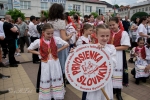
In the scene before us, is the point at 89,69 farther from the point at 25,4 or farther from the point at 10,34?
the point at 25,4

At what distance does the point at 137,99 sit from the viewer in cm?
306

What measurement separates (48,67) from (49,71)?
81 millimetres

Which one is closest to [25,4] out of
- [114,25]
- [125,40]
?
[114,25]

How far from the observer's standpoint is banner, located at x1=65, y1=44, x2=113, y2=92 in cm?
182

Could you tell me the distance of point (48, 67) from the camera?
2572 mm

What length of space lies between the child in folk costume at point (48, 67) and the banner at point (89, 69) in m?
0.84

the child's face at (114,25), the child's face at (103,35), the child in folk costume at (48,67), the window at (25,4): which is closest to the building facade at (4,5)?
the window at (25,4)

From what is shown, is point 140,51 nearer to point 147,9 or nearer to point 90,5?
point 90,5

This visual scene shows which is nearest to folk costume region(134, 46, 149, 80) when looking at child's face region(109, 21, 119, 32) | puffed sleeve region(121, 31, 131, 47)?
puffed sleeve region(121, 31, 131, 47)

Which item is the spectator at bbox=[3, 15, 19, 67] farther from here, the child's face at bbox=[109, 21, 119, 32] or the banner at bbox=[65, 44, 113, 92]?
the banner at bbox=[65, 44, 113, 92]

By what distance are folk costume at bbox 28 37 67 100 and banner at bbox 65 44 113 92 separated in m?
0.84

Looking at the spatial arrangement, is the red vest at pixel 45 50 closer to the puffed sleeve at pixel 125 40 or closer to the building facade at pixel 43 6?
the puffed sleeve at pixel 125 40

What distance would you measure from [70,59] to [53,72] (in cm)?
87

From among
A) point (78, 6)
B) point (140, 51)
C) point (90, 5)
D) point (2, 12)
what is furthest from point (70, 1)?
point (140, 51)
